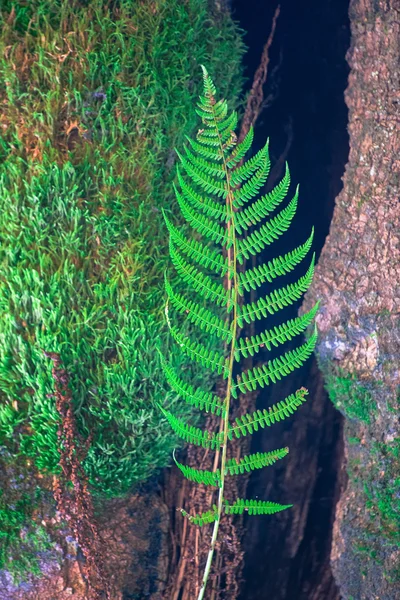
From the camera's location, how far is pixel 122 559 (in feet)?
6.37

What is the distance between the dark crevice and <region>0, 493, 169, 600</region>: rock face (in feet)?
0.94

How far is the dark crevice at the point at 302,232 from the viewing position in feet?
6.13

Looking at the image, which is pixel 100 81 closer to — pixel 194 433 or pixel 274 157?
pixel 274 157

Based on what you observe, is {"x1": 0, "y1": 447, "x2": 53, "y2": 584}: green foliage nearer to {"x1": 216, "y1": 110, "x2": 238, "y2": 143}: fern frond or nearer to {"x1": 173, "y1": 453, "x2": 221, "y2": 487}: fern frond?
{"x1": 173, "y1": 453, "x2": 221, "y2": 487}: fern frond

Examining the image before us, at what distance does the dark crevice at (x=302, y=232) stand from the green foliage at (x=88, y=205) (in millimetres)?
282

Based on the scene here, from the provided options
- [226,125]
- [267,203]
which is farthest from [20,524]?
[226,125]

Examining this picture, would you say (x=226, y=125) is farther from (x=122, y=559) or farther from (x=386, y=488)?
(x=122, y=559)

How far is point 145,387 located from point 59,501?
390mm

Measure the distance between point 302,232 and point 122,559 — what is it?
118 centimetres

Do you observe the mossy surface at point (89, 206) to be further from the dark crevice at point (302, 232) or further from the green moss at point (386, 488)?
the green moss at point (386, 488)

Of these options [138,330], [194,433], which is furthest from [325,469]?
[138,330]

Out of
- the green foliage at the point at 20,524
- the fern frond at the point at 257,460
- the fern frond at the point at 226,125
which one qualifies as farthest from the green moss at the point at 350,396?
the green foliage at the point at 20,524

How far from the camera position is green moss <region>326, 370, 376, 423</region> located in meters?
1.86

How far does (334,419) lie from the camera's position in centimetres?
194
